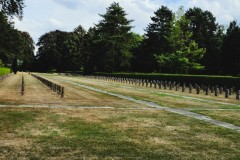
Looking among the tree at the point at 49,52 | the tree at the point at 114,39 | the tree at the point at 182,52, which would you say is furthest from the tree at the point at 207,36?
the tree at the point at 49,52

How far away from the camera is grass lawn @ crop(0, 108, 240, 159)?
24.0 feet

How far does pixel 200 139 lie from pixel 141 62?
75.6 metres

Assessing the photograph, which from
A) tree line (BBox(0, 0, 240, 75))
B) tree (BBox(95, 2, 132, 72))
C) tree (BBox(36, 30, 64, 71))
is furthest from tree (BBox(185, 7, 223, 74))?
tree (BBox(36, 30, 64, 71))

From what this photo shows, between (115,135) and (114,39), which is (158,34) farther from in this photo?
(115,135)

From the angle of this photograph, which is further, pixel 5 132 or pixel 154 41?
pixel 154 41

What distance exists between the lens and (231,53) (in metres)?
56.9

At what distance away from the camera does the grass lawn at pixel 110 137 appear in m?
7.33

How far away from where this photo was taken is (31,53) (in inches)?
4956

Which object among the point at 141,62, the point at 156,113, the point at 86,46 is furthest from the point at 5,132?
the point at 86,46

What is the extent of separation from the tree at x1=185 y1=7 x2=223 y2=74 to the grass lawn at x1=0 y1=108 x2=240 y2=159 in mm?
56336

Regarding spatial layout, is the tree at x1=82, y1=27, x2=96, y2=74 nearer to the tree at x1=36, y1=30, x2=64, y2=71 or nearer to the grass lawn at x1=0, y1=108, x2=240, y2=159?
the tree at x1=36, y1=30, x2=64, y2=71

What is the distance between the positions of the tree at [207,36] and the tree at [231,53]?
24.1ft

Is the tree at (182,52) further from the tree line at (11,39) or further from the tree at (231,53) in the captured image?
the tree line at (11,39)

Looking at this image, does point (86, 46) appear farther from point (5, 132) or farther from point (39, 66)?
point (5, 132)
